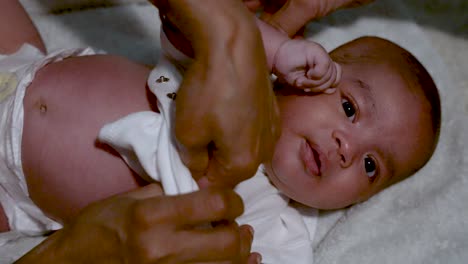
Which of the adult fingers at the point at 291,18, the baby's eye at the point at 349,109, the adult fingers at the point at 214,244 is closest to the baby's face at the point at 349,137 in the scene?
the baby's eye at the point at 349,109

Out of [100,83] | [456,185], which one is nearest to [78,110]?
[100,83]

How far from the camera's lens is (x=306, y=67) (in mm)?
1036

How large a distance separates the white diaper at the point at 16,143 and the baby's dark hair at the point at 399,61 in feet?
1.78

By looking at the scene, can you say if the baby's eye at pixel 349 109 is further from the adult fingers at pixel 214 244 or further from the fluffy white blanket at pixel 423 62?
the adult fingers at pixel 214 244

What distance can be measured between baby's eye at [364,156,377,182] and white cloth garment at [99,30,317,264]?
5.6 inches

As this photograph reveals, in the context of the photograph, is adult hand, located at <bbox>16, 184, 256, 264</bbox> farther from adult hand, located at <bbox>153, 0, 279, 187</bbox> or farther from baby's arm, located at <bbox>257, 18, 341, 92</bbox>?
baby's arm, located at <bbox>257, 18, 341, 92</bbox>

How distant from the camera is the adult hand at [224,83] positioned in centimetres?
70

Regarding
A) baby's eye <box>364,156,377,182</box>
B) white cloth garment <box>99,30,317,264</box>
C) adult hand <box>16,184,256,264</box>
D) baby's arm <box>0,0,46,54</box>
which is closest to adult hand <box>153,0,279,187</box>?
adult hand <box>16,184,256,264</box>

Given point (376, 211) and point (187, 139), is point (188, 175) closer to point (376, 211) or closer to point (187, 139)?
point (187, 139)

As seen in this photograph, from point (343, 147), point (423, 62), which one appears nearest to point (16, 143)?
point (343, 147)

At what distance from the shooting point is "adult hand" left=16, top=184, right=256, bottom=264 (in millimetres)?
743

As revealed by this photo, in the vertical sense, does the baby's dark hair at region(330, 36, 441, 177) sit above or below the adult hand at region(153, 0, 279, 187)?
below

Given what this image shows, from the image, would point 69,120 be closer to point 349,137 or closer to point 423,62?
point 349,137

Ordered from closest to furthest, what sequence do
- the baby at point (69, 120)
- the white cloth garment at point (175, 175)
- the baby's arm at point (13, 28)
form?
the white cloth garment at point (175, 175) → the baby at point (69, 120) → the baby's arm at point (13, 28)
